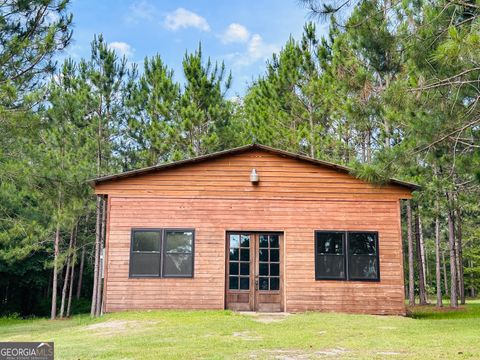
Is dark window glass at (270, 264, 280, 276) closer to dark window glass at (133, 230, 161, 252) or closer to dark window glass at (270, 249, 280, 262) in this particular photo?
dark window glass at (270, 249, 280, 262)

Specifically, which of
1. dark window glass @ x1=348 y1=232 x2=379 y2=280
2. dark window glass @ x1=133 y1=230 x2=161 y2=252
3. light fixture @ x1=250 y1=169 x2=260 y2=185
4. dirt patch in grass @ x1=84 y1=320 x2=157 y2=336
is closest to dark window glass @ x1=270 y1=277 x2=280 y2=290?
dark window glass @ x1=348 y1=232 x2=379 y2=280

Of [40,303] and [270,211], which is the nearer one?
[270,211]

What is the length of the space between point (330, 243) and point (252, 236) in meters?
1.70

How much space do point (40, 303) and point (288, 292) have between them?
44.9 ft

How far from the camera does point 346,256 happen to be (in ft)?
32.5

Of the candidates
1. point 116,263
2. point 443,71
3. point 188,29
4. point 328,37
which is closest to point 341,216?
point 443,71

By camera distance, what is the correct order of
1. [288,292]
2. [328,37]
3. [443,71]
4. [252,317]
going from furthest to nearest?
[328,37] → [288,292] → [252,317] → [443,71]

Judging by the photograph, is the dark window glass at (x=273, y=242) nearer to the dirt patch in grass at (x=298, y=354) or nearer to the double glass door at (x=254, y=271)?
the double glass door at (x=254, y=271)

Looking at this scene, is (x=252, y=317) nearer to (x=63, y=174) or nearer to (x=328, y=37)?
(x=63, y=174)

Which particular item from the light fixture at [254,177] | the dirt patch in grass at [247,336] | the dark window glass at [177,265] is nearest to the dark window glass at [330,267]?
the light fixture at [254,177]

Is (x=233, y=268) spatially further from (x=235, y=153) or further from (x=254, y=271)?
(x=235, y=153)

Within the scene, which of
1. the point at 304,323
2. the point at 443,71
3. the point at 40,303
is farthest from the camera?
the point at 40,303

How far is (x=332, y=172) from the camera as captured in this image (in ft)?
33.7

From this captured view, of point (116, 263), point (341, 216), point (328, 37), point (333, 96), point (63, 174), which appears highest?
point (328, 37)
